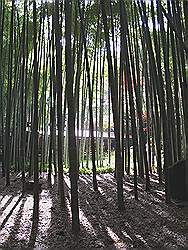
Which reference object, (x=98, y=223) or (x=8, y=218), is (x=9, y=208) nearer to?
(x=8, y=218)

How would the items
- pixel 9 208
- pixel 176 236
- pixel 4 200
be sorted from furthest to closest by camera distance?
1. pixel 4 200
2. pixel 9 208
3. pixel 176 236

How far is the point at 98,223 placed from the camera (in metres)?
2.64

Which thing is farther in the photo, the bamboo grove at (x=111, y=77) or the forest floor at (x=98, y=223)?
the bamboo grove at (x=111, y=77)

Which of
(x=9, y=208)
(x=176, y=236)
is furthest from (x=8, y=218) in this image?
(x=176, y=236)

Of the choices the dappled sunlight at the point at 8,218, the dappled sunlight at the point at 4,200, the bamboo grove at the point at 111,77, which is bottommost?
the dappled sunlight at the point at 8,218

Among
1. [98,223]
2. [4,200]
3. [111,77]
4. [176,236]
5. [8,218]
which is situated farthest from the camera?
[4,200]

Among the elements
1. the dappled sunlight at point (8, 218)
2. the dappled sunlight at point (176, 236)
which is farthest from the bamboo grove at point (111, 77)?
the dappled sunlight at point (176, 236)

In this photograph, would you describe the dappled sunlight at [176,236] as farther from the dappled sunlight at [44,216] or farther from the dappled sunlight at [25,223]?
the dappled sunlight at [25,223]

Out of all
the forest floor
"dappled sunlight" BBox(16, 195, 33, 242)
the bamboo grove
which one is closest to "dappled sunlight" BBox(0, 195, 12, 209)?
the forest floor

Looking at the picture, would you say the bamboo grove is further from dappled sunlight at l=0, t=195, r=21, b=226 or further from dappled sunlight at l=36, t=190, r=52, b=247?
dappled sunlight at l=0, t=195, r=21, b=226

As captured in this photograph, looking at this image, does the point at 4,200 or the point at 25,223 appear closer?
the point at 25,223

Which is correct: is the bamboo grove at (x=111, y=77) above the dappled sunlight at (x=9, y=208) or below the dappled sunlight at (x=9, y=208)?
above

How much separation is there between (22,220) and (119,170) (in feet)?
2.91

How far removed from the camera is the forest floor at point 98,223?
7.39 feet
